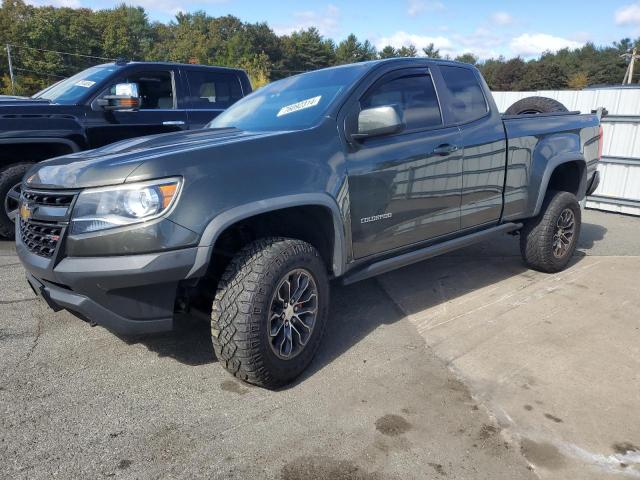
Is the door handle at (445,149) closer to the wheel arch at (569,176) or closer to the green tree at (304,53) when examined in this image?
the wheel arch at (569,176)

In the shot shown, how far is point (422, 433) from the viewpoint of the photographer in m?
2.62

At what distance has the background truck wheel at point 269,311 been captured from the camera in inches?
108

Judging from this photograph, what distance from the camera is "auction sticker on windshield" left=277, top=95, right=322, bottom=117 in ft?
11.4

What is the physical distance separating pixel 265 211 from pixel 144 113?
4.28m

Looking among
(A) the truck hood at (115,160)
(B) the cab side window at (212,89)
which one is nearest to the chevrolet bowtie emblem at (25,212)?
(A) the truck hood at (115,160)

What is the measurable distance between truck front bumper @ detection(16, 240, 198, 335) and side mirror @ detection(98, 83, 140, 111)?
11.0 feet

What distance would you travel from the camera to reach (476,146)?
13.4ft

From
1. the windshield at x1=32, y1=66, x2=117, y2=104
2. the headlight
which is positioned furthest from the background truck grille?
the windshield at x1=32, y1=66, x2=117, y2=104

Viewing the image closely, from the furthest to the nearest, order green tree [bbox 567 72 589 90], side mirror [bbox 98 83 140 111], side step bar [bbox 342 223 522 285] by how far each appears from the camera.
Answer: green tree [bbox 567 72 589 90] < side mirror [bbox 98 83 140 111] < side step bar [bbox 342 223 522 285]

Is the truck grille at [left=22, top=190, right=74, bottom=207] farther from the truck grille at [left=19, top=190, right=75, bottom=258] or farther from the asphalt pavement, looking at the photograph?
the asphalt pavement

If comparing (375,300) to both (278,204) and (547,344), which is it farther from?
(278,204)

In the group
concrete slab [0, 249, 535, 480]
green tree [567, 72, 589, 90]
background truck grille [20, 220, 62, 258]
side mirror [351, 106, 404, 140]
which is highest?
green tree [567, 72, 589, 90]

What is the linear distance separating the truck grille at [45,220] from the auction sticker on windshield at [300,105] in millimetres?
1555

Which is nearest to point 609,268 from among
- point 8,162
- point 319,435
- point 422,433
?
point 422,433
